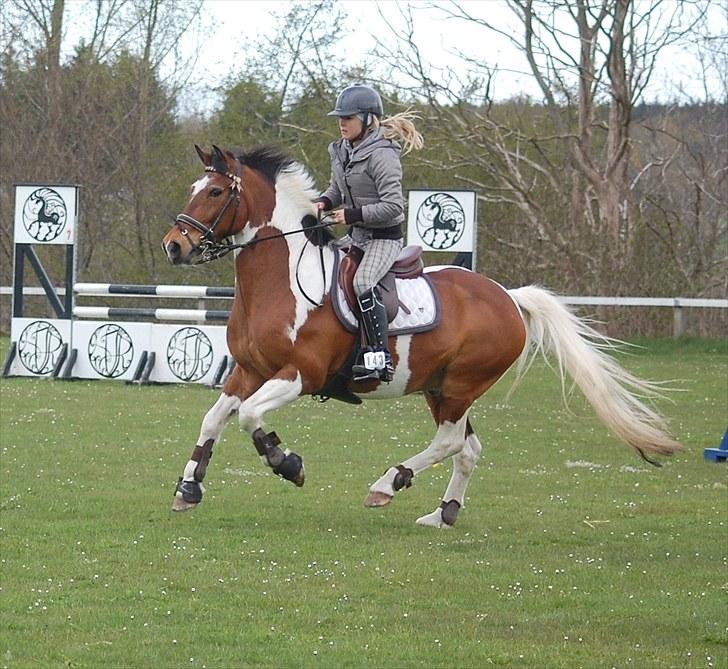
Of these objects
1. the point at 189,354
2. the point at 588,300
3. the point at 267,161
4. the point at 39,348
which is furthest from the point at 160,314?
the point at 267,161

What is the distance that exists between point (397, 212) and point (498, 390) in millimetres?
11862

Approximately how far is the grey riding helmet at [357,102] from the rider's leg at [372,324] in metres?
0.95

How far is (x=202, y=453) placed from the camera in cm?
904

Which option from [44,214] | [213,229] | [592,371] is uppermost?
[44,214]

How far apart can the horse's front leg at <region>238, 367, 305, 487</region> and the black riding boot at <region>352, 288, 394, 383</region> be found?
505 millimetres

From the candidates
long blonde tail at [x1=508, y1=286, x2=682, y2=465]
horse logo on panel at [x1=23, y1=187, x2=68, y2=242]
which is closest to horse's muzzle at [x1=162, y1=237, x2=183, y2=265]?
long blonde tail at [x1=508, y1=286, x2=682, y2=465]

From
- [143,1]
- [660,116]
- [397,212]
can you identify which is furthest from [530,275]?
[397,212]

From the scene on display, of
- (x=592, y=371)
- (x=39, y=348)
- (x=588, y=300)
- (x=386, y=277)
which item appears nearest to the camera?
(x=386, y=277)

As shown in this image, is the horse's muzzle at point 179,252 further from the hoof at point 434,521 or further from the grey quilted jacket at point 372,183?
the hoof at point 434,521

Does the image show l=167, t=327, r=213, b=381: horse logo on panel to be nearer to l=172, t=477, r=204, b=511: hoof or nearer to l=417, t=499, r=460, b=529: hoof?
l=172, t=477, r=204, b=511: hoof

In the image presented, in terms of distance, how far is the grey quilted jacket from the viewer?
8.87m

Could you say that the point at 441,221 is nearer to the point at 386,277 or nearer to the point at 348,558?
the point at 386,277

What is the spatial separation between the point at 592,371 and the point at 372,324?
6.22ft

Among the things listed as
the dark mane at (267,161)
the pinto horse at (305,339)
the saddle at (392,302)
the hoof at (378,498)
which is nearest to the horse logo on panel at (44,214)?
the dark mane at (267,161)
